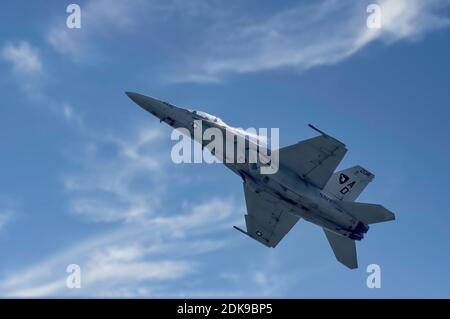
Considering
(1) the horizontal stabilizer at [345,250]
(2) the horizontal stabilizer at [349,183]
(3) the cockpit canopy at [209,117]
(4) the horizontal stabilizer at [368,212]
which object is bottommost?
(1) the horizontal stabilizer at [345,250]

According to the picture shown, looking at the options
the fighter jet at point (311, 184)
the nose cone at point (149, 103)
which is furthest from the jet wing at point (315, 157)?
the nose cone at point (149, 103)

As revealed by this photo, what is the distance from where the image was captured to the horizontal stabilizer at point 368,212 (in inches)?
1499

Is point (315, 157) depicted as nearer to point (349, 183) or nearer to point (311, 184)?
point (311, 184)

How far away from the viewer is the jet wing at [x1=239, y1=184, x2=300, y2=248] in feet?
141

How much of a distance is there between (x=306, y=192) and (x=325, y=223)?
2.60 metres

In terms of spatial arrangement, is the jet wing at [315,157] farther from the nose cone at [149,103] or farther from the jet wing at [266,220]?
the nose cone at [149,103]

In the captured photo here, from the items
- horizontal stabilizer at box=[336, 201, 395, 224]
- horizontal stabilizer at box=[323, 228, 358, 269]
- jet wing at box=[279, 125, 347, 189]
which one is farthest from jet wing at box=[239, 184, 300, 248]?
horizontal stabilizer at box=[336, 201, 395, 224]

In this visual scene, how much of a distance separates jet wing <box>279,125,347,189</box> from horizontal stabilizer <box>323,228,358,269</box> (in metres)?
4.97

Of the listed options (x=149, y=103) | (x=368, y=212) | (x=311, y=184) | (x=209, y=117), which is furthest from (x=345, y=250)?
(x=149, y=103)

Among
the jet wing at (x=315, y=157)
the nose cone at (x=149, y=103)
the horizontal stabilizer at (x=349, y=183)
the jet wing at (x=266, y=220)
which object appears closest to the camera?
the jet wing at (x=315, y=157)

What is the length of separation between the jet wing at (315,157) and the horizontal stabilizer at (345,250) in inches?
196
